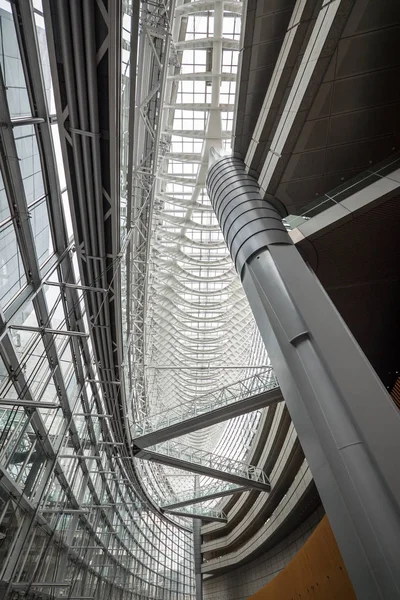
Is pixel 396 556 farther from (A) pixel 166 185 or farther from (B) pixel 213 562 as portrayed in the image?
(B) pixel 213 562

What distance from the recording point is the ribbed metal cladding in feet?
29.0

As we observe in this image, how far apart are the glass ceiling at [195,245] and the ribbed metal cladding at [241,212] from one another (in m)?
8.52

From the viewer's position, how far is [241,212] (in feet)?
32.3

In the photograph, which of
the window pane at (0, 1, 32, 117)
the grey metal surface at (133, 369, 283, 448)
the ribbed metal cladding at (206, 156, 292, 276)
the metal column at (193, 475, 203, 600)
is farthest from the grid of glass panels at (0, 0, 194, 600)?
the metal column at (193, 475, 203, 600)

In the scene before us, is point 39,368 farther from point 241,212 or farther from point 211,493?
point 211,493

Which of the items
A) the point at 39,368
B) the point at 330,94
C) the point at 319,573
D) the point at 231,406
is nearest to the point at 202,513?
the point at 231,406

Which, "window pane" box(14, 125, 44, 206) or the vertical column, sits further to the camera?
the vertical column

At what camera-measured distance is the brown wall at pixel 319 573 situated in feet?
33.5

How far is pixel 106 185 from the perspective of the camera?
8977mm

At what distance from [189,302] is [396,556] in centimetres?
2932

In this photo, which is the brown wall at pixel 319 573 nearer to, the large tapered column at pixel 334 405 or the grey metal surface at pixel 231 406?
the large tapered column at pixel 334 405

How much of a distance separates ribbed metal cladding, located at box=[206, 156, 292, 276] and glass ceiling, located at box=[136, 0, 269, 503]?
8.52 meters

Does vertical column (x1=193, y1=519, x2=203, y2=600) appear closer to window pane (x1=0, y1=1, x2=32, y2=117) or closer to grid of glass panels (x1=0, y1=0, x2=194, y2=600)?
grid of glass panels (x1=0, y1=0, x2=194, y2=600)

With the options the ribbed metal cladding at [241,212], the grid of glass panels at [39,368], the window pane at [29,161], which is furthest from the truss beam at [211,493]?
the window pane at [29,161]
